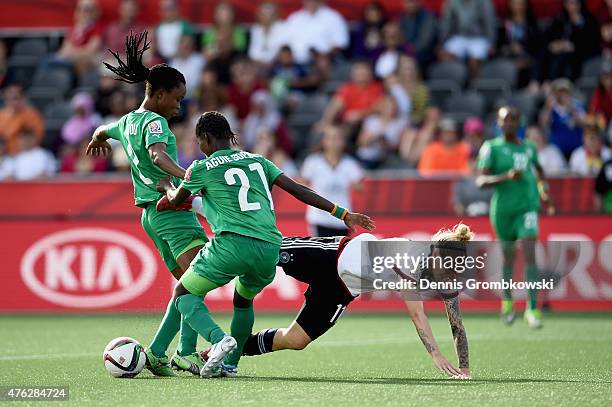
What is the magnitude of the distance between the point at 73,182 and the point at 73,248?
109 cm

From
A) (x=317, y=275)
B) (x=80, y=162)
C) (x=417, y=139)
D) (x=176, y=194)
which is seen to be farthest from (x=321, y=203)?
(x=80, y=162)

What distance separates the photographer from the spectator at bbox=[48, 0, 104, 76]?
789 inches

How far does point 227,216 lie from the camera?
805 cm

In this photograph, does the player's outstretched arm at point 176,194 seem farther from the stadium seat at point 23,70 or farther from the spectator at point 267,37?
the stadium seat at point 23,70

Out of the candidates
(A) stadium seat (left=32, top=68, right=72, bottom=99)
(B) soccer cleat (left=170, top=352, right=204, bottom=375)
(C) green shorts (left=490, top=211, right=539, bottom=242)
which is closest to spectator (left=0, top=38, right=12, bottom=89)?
(A) stadium seat (left=32, top=68, right=72, bottom=99)

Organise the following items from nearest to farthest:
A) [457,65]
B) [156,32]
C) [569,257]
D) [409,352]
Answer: [409,352] → [569,257] → [457,65] → [156,32]

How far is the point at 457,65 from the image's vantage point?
18.1 m

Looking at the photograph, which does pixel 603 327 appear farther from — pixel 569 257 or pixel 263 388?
pixel 263 388

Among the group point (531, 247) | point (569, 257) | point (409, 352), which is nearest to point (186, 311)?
point (409, 352)

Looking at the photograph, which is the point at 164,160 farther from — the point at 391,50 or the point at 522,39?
the point at 522,39

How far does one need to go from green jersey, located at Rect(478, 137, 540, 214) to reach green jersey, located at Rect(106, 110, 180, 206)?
5584 mm

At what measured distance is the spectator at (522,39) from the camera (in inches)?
708

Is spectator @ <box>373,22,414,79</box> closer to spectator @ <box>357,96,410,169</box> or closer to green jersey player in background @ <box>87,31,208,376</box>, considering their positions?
spectator @ <box>357,96,410,169</box>

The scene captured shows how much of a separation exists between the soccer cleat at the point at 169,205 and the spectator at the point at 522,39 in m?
10.3
